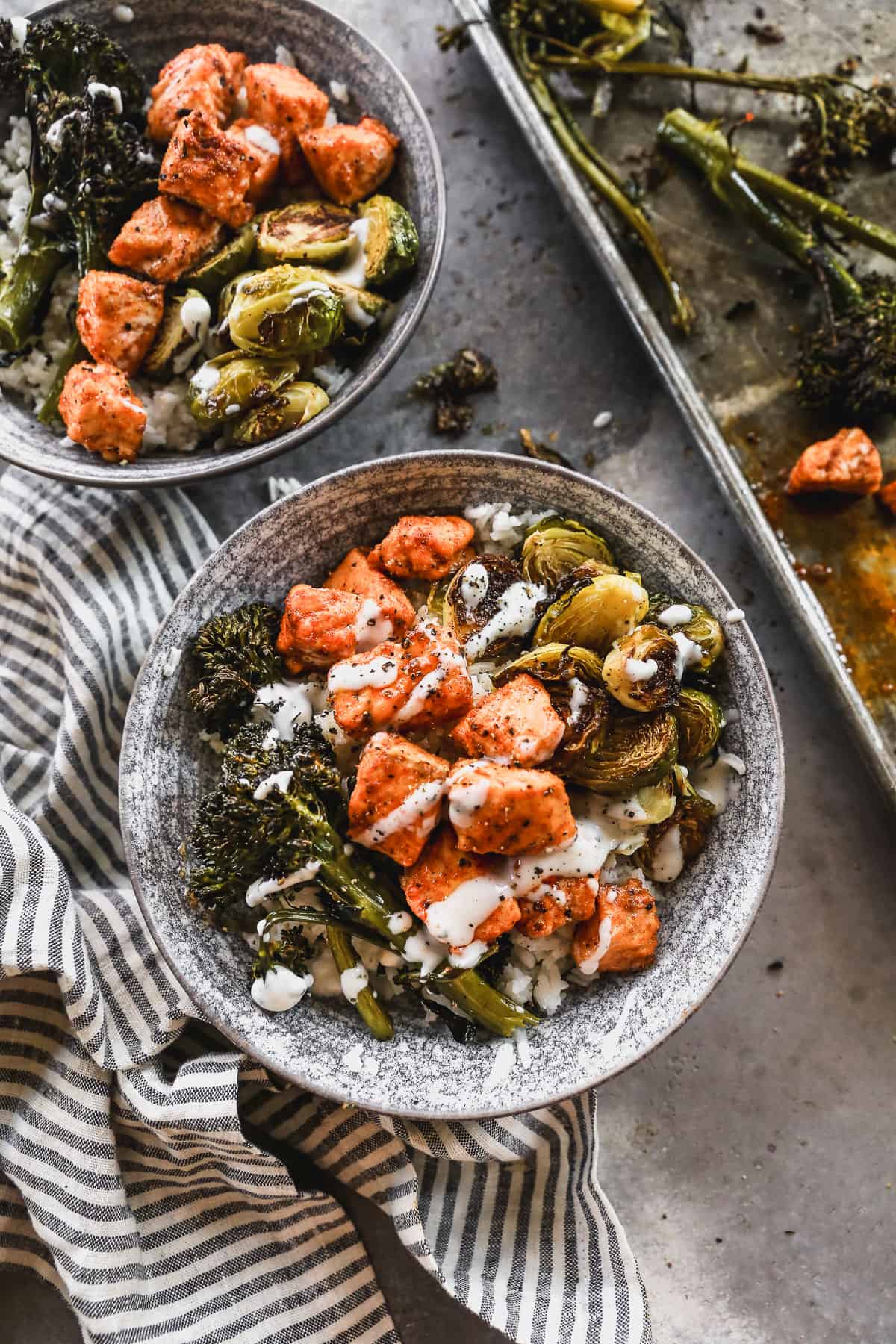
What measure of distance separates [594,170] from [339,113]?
2.81 ft

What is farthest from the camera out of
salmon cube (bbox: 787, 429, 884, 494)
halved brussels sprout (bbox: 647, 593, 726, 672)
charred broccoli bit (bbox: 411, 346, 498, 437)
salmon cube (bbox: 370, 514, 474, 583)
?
charred broccoli bit (bbox: 411, 346, 498, 437)

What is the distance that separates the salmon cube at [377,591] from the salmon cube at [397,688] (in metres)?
0.15

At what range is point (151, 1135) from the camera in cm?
321

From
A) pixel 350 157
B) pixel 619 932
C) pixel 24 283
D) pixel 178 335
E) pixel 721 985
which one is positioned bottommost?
pixel 721 985

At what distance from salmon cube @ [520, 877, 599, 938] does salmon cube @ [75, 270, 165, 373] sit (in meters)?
1.97

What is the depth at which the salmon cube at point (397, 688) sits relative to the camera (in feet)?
8.88

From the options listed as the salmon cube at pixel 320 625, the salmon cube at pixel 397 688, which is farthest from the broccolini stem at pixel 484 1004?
the salmon cube at pixel 320 625

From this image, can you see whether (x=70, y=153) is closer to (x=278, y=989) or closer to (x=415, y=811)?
(x=415, y=811)

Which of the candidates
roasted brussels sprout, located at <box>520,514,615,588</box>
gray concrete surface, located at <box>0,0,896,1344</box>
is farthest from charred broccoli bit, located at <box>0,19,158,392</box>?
roasted brussels sprout, located at <box>520,514,615,588</box>

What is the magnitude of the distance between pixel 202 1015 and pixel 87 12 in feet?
10.00

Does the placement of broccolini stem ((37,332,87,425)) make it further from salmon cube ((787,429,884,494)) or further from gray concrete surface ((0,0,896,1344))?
salmon cube ((787,429,884,494))

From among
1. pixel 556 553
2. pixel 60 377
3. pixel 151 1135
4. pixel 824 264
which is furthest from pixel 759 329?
pixel 151 1135

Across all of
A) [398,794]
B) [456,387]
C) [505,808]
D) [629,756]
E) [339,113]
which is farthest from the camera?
[456,387]

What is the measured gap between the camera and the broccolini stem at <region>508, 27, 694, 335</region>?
3.40 metres
